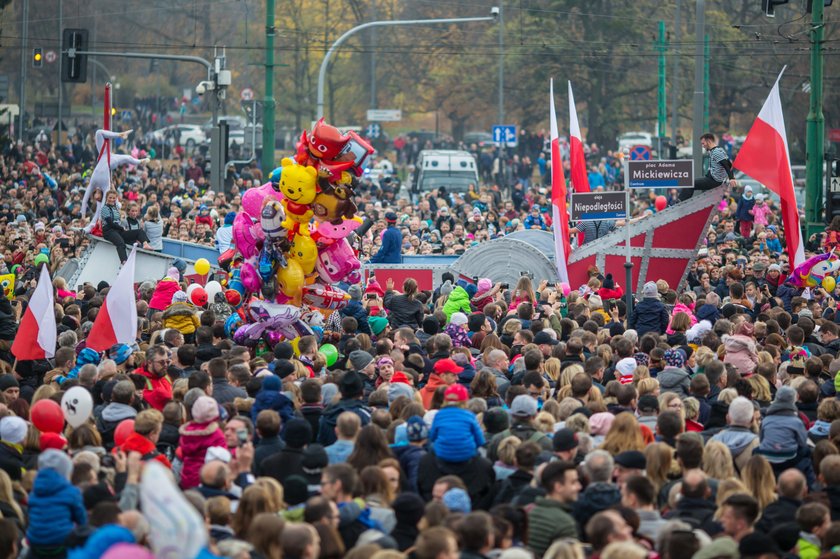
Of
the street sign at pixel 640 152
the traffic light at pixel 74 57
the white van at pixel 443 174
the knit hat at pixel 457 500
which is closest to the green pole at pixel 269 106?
the traffic light at pixel 74 57

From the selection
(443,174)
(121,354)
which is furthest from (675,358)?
(443,174)

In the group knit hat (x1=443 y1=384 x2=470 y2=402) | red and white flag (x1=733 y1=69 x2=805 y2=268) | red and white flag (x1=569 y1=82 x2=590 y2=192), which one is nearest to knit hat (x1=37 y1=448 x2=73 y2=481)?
knit hat (x1=443 y1=384 x2=470 y2=402)

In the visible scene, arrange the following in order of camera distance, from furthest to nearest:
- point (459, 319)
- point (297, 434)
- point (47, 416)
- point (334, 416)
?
point (459, 319) < point (334, 416) < point (47, 416) < point (297, 434)

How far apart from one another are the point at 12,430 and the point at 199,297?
7.92m

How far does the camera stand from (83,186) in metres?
37.2

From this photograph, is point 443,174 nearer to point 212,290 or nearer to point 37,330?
point 212,290

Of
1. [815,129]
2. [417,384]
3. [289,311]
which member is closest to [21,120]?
[815,129]

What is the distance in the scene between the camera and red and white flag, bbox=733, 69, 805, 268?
20.0 metres

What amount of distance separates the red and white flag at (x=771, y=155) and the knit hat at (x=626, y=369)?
797 centimetres

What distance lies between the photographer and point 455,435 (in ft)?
30.6

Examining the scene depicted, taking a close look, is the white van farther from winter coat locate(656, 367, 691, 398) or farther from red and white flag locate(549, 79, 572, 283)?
winter coat locate(656, 367, 691, 398)

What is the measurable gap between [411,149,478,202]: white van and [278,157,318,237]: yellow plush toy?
82.1ft

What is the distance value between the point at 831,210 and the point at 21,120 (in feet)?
118

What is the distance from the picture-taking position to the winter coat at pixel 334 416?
10.7m
